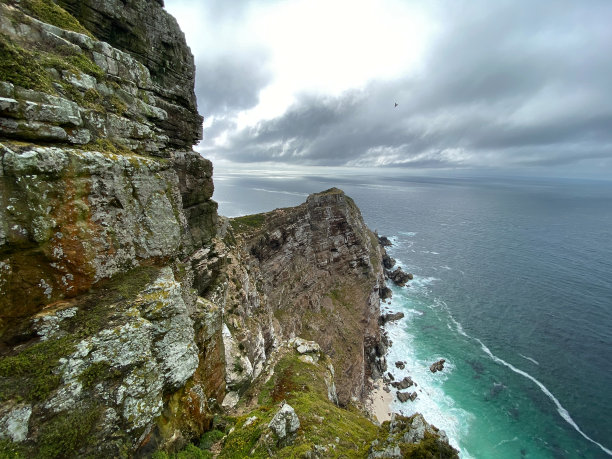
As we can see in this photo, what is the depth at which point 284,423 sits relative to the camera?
1439 cm

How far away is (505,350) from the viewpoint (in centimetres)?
5822

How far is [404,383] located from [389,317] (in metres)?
21.5

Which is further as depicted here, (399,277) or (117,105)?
(399,277)

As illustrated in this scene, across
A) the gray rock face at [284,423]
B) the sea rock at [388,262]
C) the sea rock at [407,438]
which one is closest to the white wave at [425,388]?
the sea rock at [388,262]

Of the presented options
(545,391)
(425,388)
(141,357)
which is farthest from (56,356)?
(545,391)

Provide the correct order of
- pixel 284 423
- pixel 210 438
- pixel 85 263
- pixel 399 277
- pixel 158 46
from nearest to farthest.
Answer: pixel 85 263, pixel 210 438, pixel 284 423, pixel 158 46, pixel 399 277

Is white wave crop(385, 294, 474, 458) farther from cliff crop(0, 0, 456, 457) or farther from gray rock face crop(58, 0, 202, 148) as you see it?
gray rock face crop(58, 0, 202, 148)

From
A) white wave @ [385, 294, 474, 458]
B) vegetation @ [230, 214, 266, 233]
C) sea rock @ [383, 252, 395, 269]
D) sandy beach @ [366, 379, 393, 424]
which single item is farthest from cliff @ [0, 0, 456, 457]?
sea rock @ [383, 252, 395, 269]

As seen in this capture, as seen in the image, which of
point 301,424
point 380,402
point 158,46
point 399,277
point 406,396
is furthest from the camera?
point 399,277

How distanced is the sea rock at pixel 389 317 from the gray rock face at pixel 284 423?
63155 millimetres

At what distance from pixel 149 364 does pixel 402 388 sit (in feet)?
185

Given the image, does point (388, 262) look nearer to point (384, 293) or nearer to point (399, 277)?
point (399, 277)

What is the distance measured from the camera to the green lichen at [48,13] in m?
11.3

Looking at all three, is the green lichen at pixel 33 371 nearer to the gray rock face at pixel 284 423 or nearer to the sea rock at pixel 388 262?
the gray rock face at pixel 284 423
